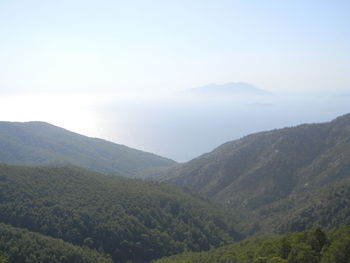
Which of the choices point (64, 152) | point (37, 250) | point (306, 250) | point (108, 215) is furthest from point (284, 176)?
point (64, 152)

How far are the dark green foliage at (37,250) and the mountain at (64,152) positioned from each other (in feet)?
260

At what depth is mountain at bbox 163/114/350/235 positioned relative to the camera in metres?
55.8

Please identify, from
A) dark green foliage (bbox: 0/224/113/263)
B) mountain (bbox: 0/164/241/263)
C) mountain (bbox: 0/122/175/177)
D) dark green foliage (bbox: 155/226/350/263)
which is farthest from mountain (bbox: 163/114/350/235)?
mountain (bbox: 0/122/175/177)

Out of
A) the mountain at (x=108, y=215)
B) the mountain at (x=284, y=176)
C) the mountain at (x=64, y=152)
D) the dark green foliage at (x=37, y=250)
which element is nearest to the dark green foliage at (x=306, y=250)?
the dark green foliage at (x=37, y=250)

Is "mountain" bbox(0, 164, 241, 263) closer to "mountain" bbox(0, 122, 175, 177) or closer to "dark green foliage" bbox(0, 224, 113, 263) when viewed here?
"dark green foliage" bbox(0, 224, 113, 263)

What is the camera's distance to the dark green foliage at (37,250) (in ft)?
120

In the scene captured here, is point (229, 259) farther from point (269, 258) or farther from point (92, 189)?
point (92, 189)

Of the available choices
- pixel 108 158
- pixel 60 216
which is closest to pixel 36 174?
pixel 60 216

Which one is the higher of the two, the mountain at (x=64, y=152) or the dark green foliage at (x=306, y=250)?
the mountain at (x=64, y=152)

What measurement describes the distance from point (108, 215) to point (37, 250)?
14526 millimetres

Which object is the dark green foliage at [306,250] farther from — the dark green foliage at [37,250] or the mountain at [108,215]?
the mountain at [108,215]

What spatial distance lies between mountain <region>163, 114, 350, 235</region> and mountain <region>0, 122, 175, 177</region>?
110ft

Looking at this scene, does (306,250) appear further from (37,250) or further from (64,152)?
(64,152)

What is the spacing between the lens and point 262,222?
6506 centimetres
